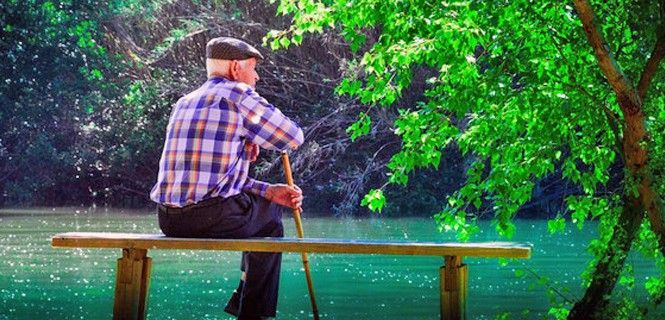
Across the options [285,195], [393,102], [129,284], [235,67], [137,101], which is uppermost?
[137,101]

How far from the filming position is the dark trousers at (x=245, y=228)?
676cm

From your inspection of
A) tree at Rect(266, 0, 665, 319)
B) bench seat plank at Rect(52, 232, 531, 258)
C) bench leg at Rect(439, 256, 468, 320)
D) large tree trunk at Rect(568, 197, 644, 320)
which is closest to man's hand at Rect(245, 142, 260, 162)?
bench seat plank at Rect(52, 232, 531, 258)

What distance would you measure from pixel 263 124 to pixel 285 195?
0.33m

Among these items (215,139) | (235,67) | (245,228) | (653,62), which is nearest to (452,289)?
(245,228)

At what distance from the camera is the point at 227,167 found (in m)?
6.76

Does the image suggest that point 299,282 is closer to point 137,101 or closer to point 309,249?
point 309,249

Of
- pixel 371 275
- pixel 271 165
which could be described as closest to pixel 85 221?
pixel 271 165

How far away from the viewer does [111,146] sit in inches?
1339

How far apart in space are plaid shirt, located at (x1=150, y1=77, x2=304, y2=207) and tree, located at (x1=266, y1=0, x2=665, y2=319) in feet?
4.52

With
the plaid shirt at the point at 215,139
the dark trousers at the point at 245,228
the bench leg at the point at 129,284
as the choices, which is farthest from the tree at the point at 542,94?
the bench leg at the point at 129,284

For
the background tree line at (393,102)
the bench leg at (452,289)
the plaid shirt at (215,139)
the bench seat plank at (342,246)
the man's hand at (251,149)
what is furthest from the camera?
the background tree line at (393,102)

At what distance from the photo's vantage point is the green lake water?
35.7ft

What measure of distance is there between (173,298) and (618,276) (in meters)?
4.61

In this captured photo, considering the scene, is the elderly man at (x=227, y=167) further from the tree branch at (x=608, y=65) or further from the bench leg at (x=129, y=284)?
the tree branch at (x=608, y=65)
